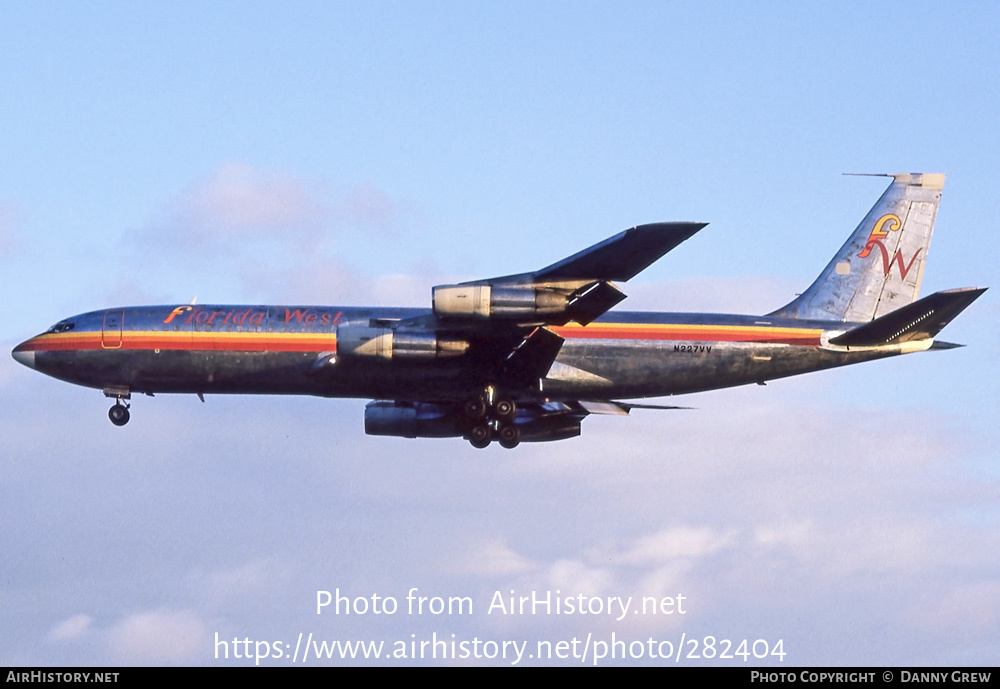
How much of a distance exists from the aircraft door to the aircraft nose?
3.29 metres

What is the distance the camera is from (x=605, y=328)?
47.7 m

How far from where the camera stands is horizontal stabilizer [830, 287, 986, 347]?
42531mm

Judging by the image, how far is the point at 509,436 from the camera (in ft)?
158

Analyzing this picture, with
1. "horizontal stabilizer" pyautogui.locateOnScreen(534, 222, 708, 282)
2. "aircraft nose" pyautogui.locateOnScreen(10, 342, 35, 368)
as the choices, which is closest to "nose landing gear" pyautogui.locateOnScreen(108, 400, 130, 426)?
"aircraft nose" pyautogui.locateOnScreen(10, 342, 35, 368)

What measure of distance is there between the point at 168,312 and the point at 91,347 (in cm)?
293

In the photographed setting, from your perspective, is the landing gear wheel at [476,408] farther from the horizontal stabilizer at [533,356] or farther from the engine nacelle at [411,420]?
the engine nacelle at [411,420]

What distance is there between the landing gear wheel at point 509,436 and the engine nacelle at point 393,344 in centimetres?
385

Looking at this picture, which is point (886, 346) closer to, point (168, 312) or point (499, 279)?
point (499, 279)

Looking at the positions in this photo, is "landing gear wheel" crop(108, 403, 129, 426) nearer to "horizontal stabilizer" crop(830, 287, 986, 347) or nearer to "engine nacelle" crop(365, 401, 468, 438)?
"engine nacelle" crop(365, 401, 468, 438)

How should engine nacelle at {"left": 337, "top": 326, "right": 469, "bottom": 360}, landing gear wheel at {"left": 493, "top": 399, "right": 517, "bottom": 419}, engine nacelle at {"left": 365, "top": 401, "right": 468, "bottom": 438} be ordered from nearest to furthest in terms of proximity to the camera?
engine nacelle at {"left": 337, "top": 326, "right": 469, "bottom": 360} < landing gear wheel at {"left": 493, "top": 399, "right": 517, "bottom": 419} < engine nacelle at {"left": 365, "top": 401, "right": 468, "bottom": 438}
